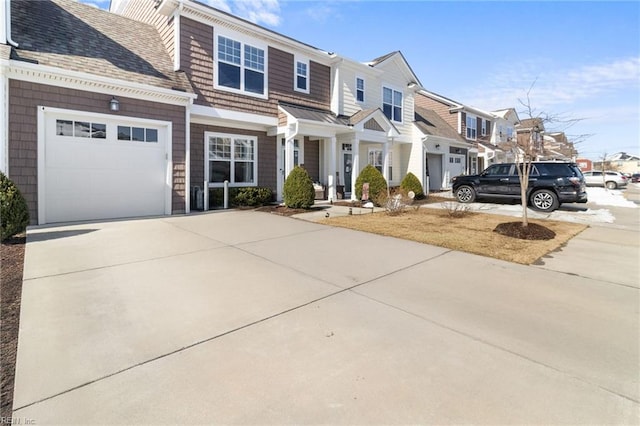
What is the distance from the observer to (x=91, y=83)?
8562 millimetres

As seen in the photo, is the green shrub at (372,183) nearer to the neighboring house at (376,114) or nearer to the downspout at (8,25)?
the neighboring house at (376,114)

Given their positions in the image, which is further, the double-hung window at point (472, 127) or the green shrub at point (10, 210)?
the double-hung window at point (472, 127)

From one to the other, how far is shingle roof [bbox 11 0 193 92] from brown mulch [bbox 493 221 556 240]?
976cm

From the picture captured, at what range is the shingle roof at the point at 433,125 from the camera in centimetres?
2066

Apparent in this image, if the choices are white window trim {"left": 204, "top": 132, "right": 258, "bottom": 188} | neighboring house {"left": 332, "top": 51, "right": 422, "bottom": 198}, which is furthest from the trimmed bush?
neighboring house {"left": 332, "top": 51, "right": 422, "bottom": 198}

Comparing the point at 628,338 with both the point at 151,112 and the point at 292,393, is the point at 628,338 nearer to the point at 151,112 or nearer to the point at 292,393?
the point at 292,393

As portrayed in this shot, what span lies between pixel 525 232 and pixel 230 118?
9707mm

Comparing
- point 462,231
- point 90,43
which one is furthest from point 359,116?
point 90,43

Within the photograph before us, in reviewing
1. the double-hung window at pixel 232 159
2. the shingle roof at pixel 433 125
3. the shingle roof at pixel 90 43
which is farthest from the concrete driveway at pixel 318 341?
the shingle roof at pixel 433 125

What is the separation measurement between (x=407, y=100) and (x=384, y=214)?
11.6 m

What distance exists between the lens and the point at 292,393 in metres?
2.32

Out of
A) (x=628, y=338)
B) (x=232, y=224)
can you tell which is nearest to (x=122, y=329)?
(x=628, y=338)

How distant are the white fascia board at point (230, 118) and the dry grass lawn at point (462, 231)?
5.28 metres

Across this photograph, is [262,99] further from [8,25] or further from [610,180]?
[610,180]
